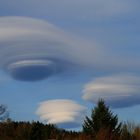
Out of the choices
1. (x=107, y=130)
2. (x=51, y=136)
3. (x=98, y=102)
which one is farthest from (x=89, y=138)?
(x=98, y=102)

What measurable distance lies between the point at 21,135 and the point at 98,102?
11.2 meters

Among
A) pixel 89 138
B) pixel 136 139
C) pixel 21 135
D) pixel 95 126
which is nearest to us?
pixel 89 138

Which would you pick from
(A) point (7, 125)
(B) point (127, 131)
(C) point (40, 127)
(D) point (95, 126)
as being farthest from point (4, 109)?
(B) point (127, 131)

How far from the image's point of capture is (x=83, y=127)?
58875 mm

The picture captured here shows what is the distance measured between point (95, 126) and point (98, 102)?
3.25 m

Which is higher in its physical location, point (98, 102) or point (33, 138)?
point (98, 102)

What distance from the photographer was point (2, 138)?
50031 mm

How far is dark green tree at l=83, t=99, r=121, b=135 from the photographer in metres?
57.5

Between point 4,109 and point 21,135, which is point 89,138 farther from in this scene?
point 4,109

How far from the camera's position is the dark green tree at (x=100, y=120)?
57.5m

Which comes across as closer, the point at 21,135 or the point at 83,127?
the point at 21,135

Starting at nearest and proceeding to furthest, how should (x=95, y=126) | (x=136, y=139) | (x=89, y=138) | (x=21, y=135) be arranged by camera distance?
(x=89, y=138), (x=136, y=139), (x=21, y=135), (x=95, y=126)

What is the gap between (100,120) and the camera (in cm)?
5791

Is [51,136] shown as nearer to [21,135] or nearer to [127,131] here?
[21,135]
